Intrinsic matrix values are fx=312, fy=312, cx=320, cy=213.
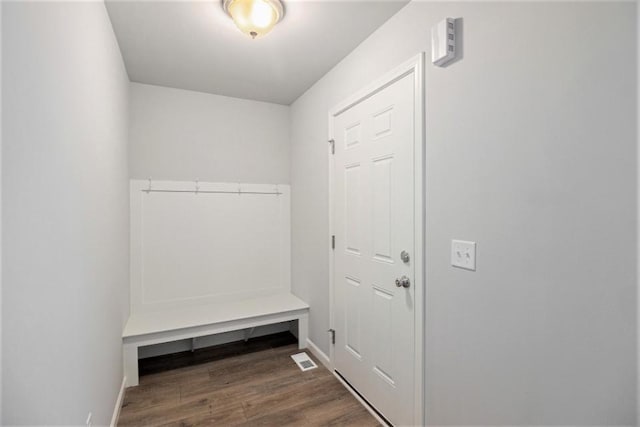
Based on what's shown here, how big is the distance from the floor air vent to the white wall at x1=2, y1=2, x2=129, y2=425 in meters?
1.36

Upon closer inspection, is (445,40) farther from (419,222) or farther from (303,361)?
(303,361)

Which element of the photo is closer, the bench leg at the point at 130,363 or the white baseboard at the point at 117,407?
the white baseboard at the point at 117,407

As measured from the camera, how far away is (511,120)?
124cm

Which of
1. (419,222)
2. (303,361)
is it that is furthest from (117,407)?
(419,222)

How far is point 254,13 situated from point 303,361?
261 cm

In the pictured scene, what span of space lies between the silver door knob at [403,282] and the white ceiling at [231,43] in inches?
61.2

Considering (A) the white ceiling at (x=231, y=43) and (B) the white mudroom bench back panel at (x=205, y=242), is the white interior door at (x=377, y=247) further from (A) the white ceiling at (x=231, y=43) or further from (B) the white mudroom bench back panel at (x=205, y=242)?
(B) the white mudroom bench back panel at (x=205, y=242)

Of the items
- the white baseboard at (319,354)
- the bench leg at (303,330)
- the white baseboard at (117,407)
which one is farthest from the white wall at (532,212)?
the white baseboard at (117,407)

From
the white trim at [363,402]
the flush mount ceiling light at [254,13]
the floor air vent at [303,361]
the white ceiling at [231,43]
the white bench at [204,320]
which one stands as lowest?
the floor air vent at [303,361]

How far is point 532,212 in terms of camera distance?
1.17 m

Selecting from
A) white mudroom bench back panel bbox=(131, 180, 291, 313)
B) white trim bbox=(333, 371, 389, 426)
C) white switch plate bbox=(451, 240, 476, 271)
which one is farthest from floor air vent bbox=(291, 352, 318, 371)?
white switch plate bbox=(451, 240, 476, 271)

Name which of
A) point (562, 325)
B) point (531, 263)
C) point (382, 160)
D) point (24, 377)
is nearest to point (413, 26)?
point (382, 160)

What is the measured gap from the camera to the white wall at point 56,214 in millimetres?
771

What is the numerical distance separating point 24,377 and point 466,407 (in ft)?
5.44
